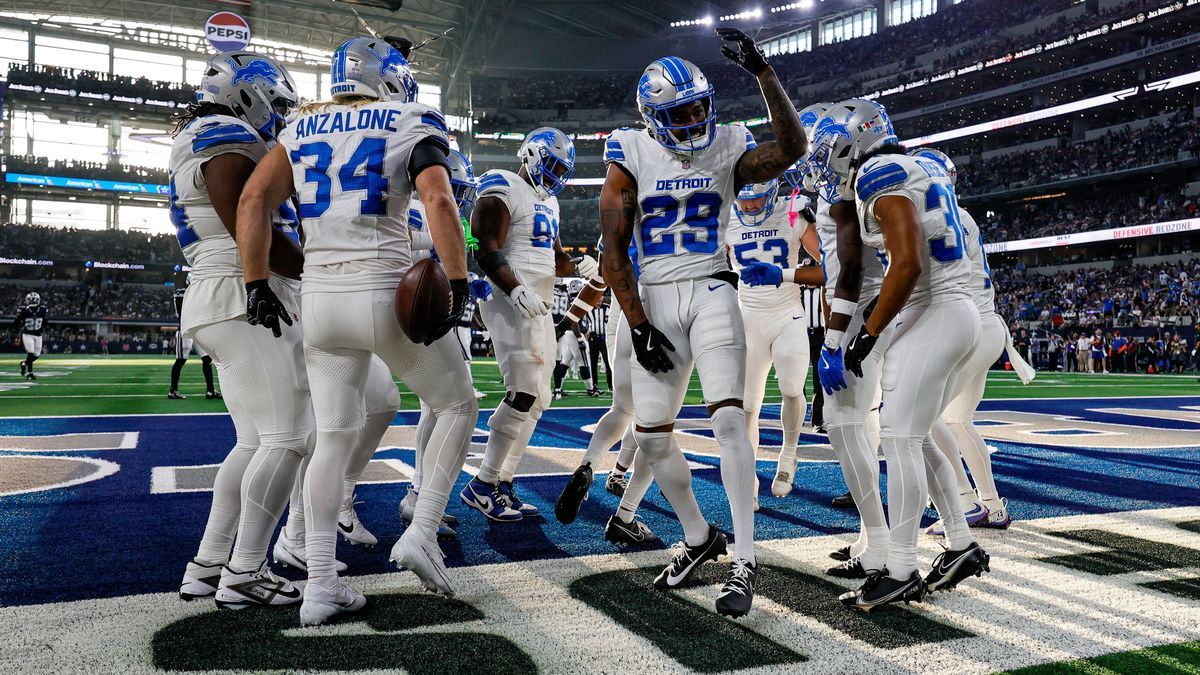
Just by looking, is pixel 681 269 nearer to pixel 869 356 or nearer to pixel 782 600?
pixel 869 356

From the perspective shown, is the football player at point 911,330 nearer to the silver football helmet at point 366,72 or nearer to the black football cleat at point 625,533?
the black football cleat at point 625,533

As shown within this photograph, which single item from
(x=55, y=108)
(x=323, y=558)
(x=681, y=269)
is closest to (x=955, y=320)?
(x=681, y=269)

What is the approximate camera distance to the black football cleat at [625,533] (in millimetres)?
4336

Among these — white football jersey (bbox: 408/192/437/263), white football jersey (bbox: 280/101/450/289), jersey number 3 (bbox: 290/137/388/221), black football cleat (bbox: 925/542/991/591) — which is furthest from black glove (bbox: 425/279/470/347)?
black football cleat (bbox: 925/542/991/591)

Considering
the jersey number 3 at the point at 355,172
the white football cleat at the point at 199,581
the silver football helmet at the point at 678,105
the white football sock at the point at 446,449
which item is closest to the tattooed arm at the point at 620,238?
the silver football helmet at the point at 678,105

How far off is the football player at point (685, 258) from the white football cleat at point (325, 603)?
1279 mm

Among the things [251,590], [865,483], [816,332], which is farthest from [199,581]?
[816,332]

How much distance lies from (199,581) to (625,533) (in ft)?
6.62

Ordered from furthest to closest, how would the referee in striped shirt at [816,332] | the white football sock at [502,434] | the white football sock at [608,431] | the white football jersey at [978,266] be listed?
the referee in striped shirt at [816,332] < the white football sock at [502,434] < the white football sock at [608,431] < the white football jersey at [978,266]

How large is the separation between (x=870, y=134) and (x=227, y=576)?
331 centimetres

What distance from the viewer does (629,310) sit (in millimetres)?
3611

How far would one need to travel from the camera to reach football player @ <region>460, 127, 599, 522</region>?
5.02 m

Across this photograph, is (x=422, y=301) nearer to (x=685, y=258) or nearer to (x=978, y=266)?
(x=685, y=258)

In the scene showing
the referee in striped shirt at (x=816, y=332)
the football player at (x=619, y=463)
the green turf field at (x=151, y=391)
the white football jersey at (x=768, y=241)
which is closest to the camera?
the football player at (x=619, y=463)
